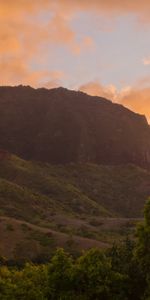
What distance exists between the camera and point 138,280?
1139 inches

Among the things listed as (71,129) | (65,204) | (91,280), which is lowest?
(91,280)

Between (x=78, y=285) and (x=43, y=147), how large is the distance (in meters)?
132

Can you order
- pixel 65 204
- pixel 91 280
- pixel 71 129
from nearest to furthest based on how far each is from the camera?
1. pixel 91 280
2. pixel 65 204
3. pixel 71 129

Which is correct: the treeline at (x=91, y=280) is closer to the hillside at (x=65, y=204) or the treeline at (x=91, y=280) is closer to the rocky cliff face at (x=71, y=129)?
the hillside at (x=65, y=204)

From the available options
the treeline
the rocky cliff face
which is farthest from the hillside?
the treeline

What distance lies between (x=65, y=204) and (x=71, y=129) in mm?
62484

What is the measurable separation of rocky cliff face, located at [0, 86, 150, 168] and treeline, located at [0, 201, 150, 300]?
12438 centimetres

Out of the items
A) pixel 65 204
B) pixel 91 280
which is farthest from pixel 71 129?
pixel 91 280

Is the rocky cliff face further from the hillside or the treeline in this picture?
the treeline

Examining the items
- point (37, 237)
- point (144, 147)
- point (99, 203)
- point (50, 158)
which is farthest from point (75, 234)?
point (144, 147)

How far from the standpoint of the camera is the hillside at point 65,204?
6731 cm

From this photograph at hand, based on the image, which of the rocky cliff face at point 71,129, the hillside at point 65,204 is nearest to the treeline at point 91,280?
the hillside at point 65,204

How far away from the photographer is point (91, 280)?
28.1 m

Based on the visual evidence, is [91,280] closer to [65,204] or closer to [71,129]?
[65,204]
